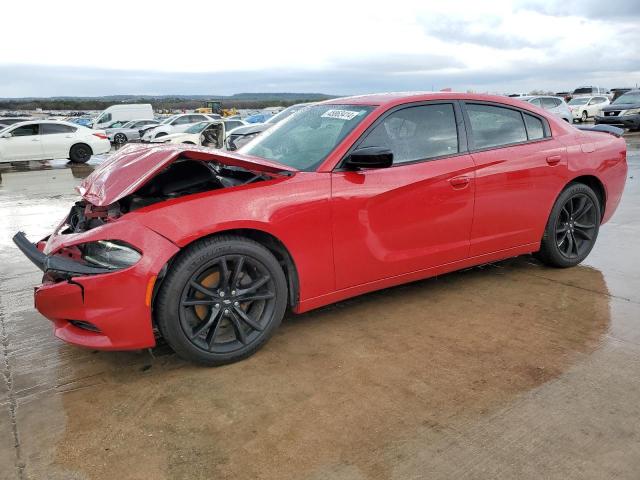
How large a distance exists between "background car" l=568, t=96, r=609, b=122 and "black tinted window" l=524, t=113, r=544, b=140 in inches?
1079

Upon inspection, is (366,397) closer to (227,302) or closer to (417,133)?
(227,302)

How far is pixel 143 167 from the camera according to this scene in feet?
10.5

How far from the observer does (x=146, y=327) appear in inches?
117

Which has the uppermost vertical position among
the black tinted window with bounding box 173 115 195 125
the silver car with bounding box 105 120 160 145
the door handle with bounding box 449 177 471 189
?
the door handle with bounding box 449 177 471 189

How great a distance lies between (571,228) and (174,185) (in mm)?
3347

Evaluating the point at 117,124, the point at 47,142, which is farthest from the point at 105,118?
the point at 47,142

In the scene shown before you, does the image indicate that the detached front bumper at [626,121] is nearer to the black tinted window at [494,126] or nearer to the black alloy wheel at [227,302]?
the black tinted window at [494,126]

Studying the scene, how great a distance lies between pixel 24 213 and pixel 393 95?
644 cm

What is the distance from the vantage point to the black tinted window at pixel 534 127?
4436 millimetres

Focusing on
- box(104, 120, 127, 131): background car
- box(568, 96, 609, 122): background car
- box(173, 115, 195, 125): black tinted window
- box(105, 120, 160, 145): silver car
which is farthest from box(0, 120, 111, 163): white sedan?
box(568, 96, 609, 122): background car

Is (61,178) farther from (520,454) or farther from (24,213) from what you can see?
(520,454)

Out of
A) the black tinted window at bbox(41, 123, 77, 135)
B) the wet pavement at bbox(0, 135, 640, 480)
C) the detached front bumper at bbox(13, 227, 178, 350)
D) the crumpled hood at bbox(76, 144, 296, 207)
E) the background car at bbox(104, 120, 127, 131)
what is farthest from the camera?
the background car at bbox(104, 120, 127, 131)

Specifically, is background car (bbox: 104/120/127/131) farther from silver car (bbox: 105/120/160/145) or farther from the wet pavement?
the wet pavement

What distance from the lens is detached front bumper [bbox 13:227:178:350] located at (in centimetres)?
288
